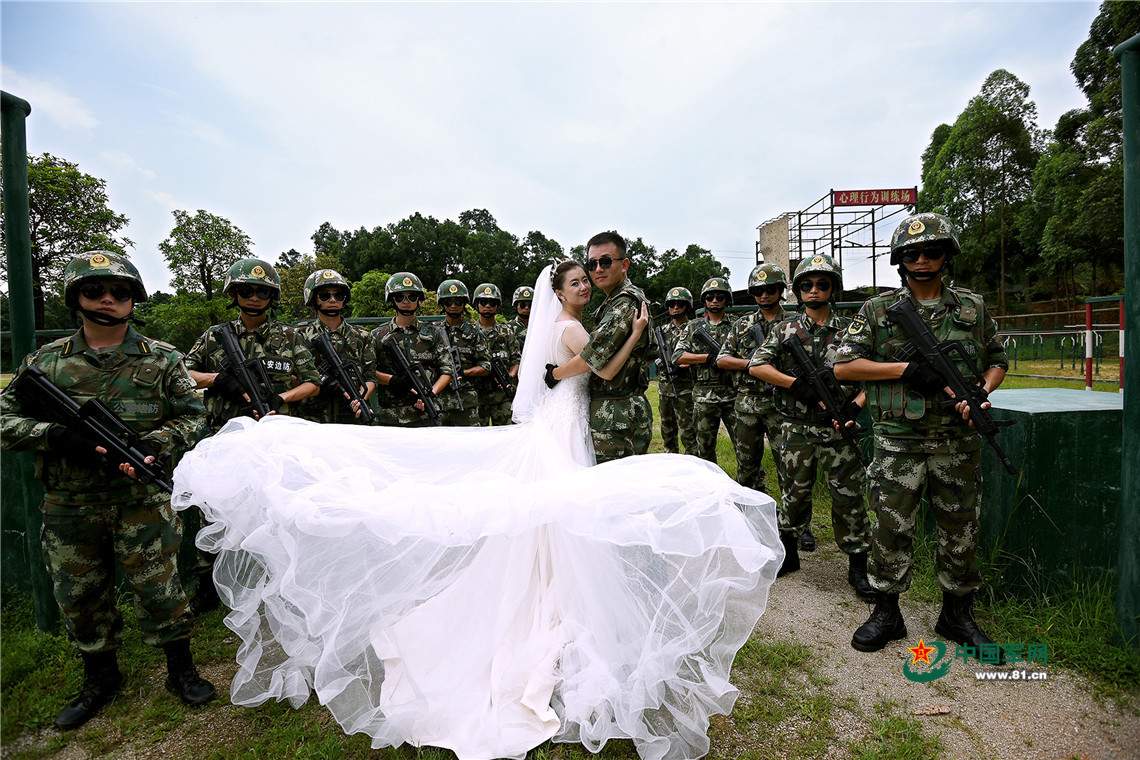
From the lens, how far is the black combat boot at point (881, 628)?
3.51 m

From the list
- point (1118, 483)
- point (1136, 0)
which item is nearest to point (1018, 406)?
point (1118, 483)

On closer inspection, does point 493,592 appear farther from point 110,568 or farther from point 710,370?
point 710,370

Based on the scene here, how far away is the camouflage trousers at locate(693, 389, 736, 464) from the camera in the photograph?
242 inches

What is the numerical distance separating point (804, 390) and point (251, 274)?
4.53 metres

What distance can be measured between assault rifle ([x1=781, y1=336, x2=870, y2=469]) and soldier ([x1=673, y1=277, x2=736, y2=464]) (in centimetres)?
139

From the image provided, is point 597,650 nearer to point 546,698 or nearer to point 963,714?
point 546,698

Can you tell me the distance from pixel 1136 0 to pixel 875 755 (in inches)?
1106

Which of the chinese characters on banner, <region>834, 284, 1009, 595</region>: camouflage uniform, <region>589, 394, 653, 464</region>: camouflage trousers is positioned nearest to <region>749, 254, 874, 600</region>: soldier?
<region>834, 284, 1009, 595</region>: camouflage uniform

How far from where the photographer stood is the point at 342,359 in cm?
568

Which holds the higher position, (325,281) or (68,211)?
(68,211)

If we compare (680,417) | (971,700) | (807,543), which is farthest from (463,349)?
(971,700)

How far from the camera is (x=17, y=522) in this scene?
12.6 ft

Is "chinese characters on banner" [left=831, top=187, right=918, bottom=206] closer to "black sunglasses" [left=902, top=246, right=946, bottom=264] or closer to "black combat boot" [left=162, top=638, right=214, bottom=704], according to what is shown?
"black sunglasses" [left=902, top=246, right=946, bottom=264]

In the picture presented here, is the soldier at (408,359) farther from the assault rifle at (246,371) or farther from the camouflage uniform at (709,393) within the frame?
the camouflage uniform at (709,393)
